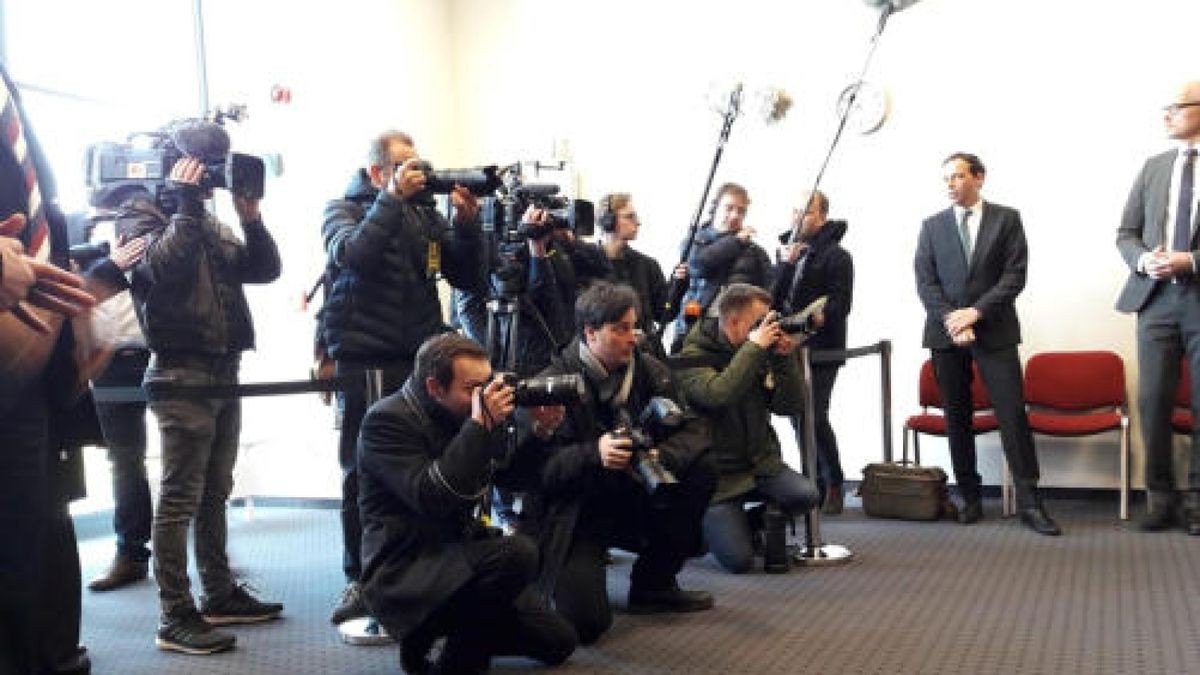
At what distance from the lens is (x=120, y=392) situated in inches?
121

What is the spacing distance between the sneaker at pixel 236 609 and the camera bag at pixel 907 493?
2.60 m

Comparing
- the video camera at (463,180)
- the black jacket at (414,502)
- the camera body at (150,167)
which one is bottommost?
the black jacket at (414,502)

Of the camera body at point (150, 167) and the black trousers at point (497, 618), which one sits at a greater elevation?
the camera body at point (150, 167)

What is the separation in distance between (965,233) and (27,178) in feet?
13.0

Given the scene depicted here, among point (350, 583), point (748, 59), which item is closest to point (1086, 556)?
point (350, 583)

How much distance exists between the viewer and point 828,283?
4855 millimetres

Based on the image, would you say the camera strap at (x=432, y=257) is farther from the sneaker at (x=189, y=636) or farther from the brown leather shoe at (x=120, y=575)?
the brown leather shoe at (x=120, y=575)

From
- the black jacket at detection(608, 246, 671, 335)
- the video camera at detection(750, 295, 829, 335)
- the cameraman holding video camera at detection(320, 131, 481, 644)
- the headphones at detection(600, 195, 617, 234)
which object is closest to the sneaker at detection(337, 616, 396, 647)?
the cameraman holding video camera at detection(320, 131, 481, 644)

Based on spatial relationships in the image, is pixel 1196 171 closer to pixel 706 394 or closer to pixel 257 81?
pixel 706 394

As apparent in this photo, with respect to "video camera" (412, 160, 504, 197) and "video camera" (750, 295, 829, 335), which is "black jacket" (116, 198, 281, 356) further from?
"video camera" (750, 295, 829, 335)

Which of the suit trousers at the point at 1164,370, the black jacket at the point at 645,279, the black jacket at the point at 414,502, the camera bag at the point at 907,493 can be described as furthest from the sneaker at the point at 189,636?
the suit trousers at the point at 1164,370

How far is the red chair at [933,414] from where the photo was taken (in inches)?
191

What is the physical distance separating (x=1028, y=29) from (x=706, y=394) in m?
2.76

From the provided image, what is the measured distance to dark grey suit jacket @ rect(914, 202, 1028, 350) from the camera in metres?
4.48
